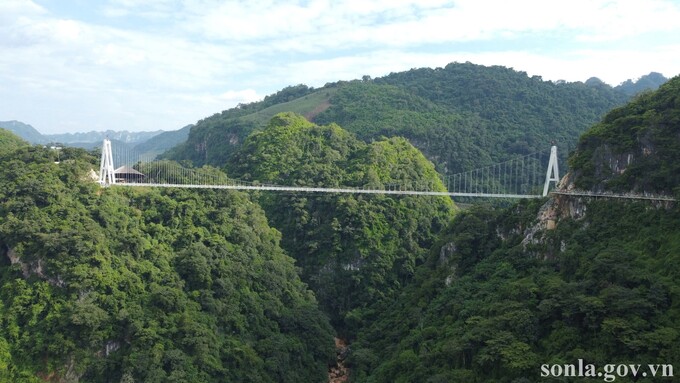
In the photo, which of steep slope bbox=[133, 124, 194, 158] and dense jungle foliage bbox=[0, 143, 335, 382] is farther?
steep slope bbox=[133, 124, 194, 158]

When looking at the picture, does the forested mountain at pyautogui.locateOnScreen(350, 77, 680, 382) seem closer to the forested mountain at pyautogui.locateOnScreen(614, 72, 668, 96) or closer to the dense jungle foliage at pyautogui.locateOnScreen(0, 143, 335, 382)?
the dense jungle foliage at pyautogui.locateOnScreen(0, 143, 335, 382)

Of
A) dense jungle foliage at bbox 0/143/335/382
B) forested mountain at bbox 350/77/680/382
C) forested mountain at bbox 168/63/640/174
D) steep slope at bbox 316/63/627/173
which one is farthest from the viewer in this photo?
forested mountain at bbox 168/63/640/174

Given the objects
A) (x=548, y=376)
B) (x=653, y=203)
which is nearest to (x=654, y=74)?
(x=653, y=203)

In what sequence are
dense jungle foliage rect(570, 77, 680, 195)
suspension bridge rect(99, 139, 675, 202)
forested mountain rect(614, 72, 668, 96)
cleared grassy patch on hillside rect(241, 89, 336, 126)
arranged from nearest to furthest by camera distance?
1. dense jungle foliage rect(570, 77, 680, 195)
2. suspension bridge rect(99, 139, 675, 202)
3. cleared grassy patch on hillside rect(241, 89, 336, 126)
4. forested mountain rect(614, 72, 668, 96)

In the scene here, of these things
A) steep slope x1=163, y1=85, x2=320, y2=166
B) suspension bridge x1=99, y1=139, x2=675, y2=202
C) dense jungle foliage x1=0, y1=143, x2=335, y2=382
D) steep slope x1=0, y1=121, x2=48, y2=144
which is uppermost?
steep slope x1=0, y1=121, x2=48, y2=144

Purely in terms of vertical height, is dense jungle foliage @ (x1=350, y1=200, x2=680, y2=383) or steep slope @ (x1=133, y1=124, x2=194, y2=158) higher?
steep slope @ (x1=133, y1=124, x2=194, y2=158)

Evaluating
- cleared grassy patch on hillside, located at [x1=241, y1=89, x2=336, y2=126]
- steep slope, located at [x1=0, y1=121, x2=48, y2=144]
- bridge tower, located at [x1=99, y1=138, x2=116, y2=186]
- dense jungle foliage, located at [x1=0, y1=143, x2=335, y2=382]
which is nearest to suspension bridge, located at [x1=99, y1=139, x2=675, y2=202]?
bridge tower, located at [x1=99, y1=138, x2=116, y2=186]

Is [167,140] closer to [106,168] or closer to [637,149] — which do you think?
[106,168]

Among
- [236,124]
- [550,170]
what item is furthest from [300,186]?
[236,124]

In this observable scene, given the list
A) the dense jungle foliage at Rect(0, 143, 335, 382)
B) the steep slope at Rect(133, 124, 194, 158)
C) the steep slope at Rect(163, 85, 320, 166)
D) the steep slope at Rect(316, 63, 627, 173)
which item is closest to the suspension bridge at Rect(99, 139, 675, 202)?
the dense jungle foliage at Rect(0, 143, 335, 382)
